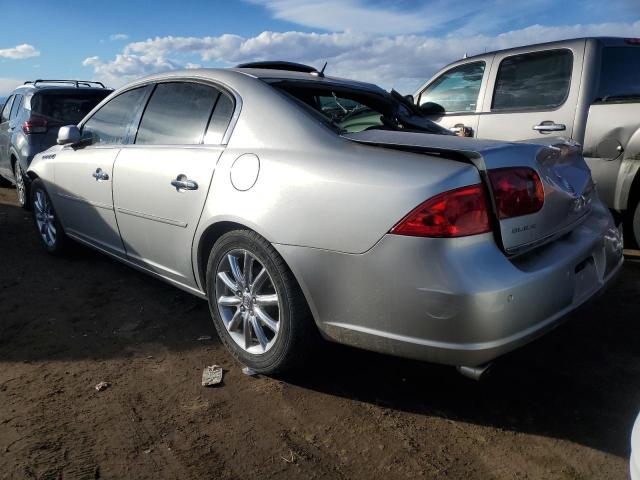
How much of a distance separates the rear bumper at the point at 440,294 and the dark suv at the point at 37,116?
576 cm

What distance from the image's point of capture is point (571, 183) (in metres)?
2.56

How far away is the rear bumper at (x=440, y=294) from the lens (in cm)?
197

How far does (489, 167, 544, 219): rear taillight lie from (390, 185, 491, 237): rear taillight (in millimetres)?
109

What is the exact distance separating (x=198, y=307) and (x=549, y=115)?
3513 millimetres

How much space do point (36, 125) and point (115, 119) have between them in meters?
3.65

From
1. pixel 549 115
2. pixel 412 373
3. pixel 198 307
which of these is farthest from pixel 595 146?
pixel 198 307

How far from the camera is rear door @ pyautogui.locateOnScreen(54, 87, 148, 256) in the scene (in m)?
3.65

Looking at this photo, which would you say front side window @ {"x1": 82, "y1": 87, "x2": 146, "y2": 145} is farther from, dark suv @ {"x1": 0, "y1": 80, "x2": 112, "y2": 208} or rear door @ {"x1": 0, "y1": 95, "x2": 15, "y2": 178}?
rear door @ {"x1": 0, "y1": 95, "x2": 15, "y2": 178}

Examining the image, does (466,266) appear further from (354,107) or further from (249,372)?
(354,107)

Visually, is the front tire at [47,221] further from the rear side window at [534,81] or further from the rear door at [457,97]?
the rear side window at [534,81]

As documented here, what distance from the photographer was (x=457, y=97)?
5734 millimetres

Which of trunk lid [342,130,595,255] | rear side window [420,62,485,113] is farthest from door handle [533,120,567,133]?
trunk lid [342,130,595,255]

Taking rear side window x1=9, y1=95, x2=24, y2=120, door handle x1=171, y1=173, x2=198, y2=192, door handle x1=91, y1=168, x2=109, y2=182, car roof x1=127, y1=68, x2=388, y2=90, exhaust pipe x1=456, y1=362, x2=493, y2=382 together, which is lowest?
exhaust pipe x1=456, y1=362, x2=493, y2=382

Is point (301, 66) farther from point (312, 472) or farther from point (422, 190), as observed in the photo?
point (312, 472)
